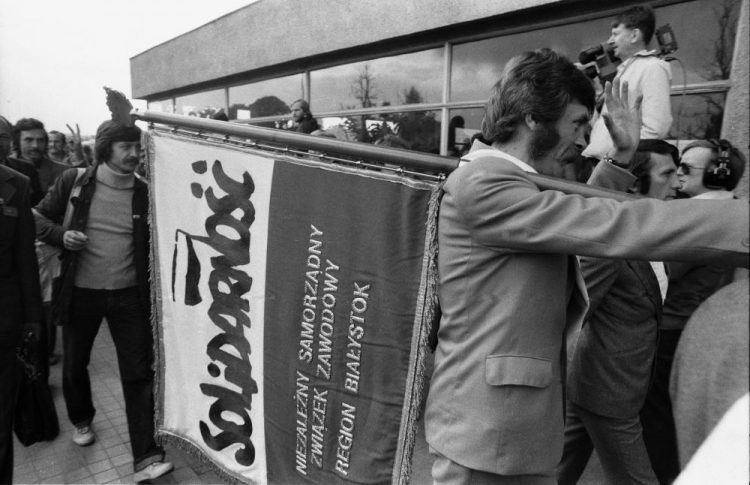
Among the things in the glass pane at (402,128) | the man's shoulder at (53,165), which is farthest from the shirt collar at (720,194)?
the man's shoulder at (53,165)

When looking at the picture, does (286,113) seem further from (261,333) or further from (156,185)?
(261,333)

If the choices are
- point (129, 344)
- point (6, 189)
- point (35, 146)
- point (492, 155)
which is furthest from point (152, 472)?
point (35, 146)

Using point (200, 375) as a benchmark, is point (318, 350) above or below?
above

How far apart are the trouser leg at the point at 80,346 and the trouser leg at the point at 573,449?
2667 mm

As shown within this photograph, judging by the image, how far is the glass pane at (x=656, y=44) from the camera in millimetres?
3541

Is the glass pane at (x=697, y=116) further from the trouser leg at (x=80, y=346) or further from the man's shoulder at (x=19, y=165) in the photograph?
the man's shoulder at (x=19, y=165)

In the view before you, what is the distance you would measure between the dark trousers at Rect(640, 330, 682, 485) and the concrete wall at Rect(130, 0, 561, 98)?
2.96 metres

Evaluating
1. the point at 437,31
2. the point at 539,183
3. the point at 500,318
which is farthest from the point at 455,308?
the point at 437,31

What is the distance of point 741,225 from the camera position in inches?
37.9

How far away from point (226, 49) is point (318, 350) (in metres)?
8.05

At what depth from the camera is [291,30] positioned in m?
7.18

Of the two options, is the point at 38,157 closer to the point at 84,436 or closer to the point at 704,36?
the point at 84,436

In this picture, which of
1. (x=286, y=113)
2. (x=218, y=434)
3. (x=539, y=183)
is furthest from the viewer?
(x=286, y=113)

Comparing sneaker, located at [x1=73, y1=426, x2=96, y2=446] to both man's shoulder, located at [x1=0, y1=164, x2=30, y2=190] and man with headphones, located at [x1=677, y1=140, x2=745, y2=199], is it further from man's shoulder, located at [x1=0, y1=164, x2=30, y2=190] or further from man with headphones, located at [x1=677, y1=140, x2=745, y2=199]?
man with headphones, located at [x1=677, y1=140, x2=745, y2=199]
